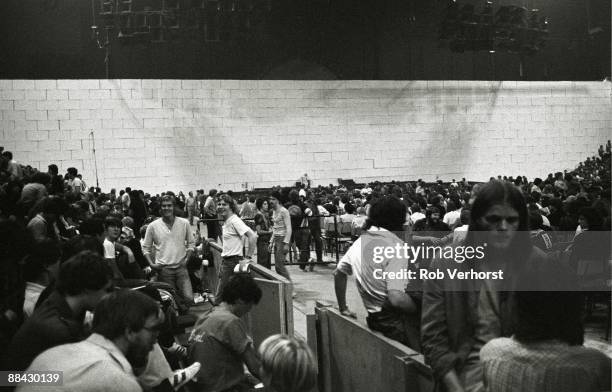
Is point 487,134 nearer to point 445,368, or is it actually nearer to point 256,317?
point 256,317

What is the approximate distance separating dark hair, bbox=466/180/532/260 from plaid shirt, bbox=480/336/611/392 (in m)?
0.40

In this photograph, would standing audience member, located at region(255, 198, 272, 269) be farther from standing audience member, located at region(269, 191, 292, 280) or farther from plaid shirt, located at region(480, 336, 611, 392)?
plaid shirt, located at region(480, 336, 611, 392)

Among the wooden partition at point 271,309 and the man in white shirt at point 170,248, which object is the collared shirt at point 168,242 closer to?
the man in white shirt at point 170,248

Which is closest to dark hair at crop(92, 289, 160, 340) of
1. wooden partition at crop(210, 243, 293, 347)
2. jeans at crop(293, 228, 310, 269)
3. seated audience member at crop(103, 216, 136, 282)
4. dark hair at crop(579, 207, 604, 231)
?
wooden partition at crop(210, 243, 293, 347)

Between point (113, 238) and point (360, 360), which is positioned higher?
point (113, 238)

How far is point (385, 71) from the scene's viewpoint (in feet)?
86.6

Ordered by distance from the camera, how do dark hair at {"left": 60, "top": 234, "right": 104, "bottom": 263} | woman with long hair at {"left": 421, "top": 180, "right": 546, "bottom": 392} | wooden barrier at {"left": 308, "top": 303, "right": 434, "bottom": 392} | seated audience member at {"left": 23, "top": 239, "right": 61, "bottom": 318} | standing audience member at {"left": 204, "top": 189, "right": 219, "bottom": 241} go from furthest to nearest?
standing audience member at {"left": 204, "top": 189, "right": 219, "bottom": 241}, dark hair at {"left": 60, "top": 234, "right": 104, "bottom": 263}, seated audience member at {"left": 23, "top": 239, "right": 61, "bottom": 318}, wooden barrier at {"left": 308, "top": 303, "right": 434, "bottom": 392}, woman with long hair at {"left": 421, "top": 180, "right": 546, "bottom": 392}

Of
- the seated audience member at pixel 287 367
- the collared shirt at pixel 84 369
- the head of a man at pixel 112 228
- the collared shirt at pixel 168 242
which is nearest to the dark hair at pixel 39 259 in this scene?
the collared shirt at pixel 84 369

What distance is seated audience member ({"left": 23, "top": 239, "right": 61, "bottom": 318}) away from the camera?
11.1 ft

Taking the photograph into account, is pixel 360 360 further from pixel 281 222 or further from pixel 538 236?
pixel 281 222

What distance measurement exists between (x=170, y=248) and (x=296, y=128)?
18.5m

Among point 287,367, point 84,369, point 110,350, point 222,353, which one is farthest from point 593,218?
point 84,369

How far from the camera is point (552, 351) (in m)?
1.84

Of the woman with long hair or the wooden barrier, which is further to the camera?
the wooden barrier
